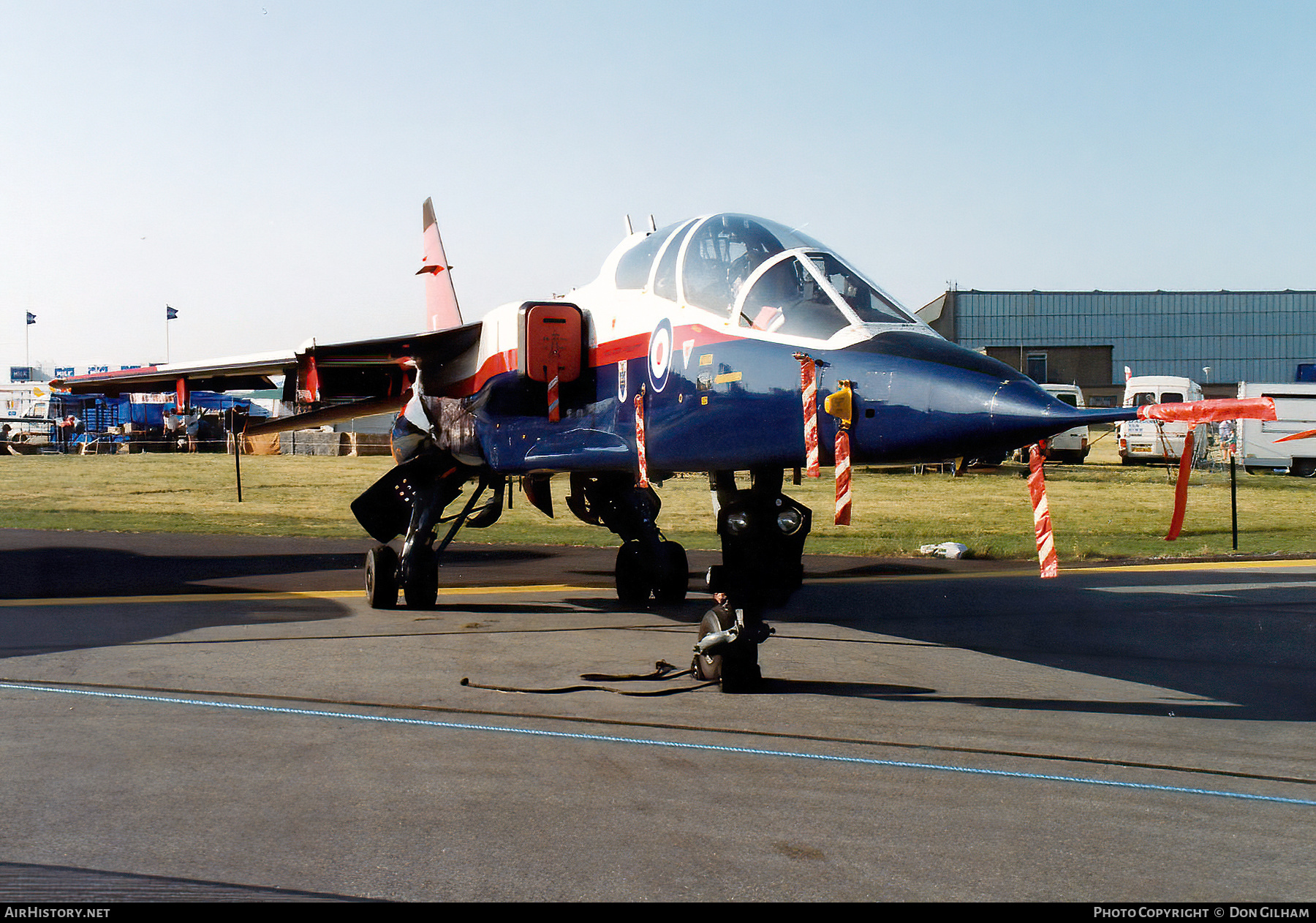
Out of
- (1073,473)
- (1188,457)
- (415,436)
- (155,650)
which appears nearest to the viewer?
(1188,457)

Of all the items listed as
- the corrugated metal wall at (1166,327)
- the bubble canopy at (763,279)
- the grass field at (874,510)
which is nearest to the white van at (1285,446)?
the grass field at (874,510)

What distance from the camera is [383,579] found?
1189 centimetres

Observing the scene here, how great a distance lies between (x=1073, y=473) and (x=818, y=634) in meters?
27.6

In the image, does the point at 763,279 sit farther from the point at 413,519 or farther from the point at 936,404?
the point at 413,519

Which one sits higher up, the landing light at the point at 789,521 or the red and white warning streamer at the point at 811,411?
the red and white warning streamer at the point at 811,411

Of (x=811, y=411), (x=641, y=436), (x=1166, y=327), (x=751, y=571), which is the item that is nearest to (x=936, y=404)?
(x=811, y=411)

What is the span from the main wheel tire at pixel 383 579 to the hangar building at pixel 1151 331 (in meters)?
45.0

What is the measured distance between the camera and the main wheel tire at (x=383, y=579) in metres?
11.9

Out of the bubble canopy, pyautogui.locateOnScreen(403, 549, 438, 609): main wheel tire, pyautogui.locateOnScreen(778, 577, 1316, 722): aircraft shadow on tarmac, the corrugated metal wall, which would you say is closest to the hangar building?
the corrugated metal wall

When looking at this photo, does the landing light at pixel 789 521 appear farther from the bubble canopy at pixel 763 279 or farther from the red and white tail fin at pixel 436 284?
the red and white tail fin at pixel 436 284

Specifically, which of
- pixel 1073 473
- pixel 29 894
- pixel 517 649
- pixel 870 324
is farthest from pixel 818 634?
pixel 1073 473

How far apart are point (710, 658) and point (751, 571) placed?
93 cm

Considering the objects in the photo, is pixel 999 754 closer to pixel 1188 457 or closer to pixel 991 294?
pixel 1188 457

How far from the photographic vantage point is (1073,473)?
Result: 3472 centimetres
